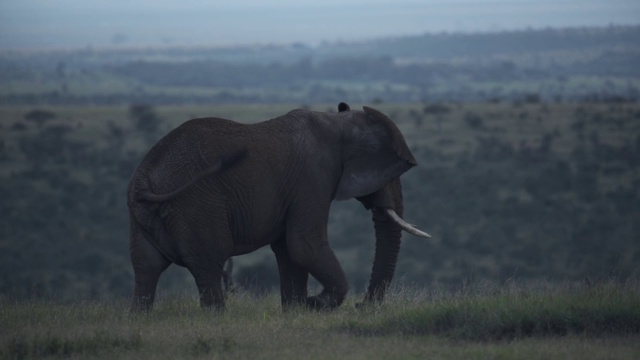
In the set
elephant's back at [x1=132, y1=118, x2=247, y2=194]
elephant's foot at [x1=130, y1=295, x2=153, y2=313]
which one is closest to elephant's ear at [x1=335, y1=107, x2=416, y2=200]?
elephant's back at [x1=132, y1=118, x2=247, y2=194]

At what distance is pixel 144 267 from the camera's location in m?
10.8

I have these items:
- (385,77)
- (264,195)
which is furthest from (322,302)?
(385,77)

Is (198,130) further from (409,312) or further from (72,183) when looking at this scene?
(72,183)

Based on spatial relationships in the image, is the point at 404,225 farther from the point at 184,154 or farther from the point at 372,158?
the point at 184,154

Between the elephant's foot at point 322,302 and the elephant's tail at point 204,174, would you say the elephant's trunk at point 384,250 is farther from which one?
the elephant's tail at point 204,174

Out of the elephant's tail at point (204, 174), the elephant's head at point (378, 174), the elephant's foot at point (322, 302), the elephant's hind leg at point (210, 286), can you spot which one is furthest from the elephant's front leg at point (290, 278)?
the elephant's tail at point (204, 174)

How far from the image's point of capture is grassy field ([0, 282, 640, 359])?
867 cm

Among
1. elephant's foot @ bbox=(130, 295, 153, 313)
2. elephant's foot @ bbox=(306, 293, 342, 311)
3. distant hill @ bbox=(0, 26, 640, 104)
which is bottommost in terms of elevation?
distant hill @ bbox=(0, 26, 640, 104)

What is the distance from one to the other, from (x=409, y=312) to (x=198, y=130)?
8.46 ft

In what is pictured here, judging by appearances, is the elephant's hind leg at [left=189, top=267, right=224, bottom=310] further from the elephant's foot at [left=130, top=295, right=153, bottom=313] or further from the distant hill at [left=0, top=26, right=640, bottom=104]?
the distant hill at [left=0, top=26, right=640, bottom=104]

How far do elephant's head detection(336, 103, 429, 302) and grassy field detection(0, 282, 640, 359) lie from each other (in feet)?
3.05

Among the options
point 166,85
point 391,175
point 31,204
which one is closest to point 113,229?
point 31,204

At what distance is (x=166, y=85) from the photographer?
423 ft

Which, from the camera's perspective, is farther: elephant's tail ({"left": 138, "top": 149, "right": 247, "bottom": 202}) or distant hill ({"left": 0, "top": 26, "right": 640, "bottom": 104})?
distant hill ({"left": 0, "top": 26, "right": 640, "bottom": 104})
